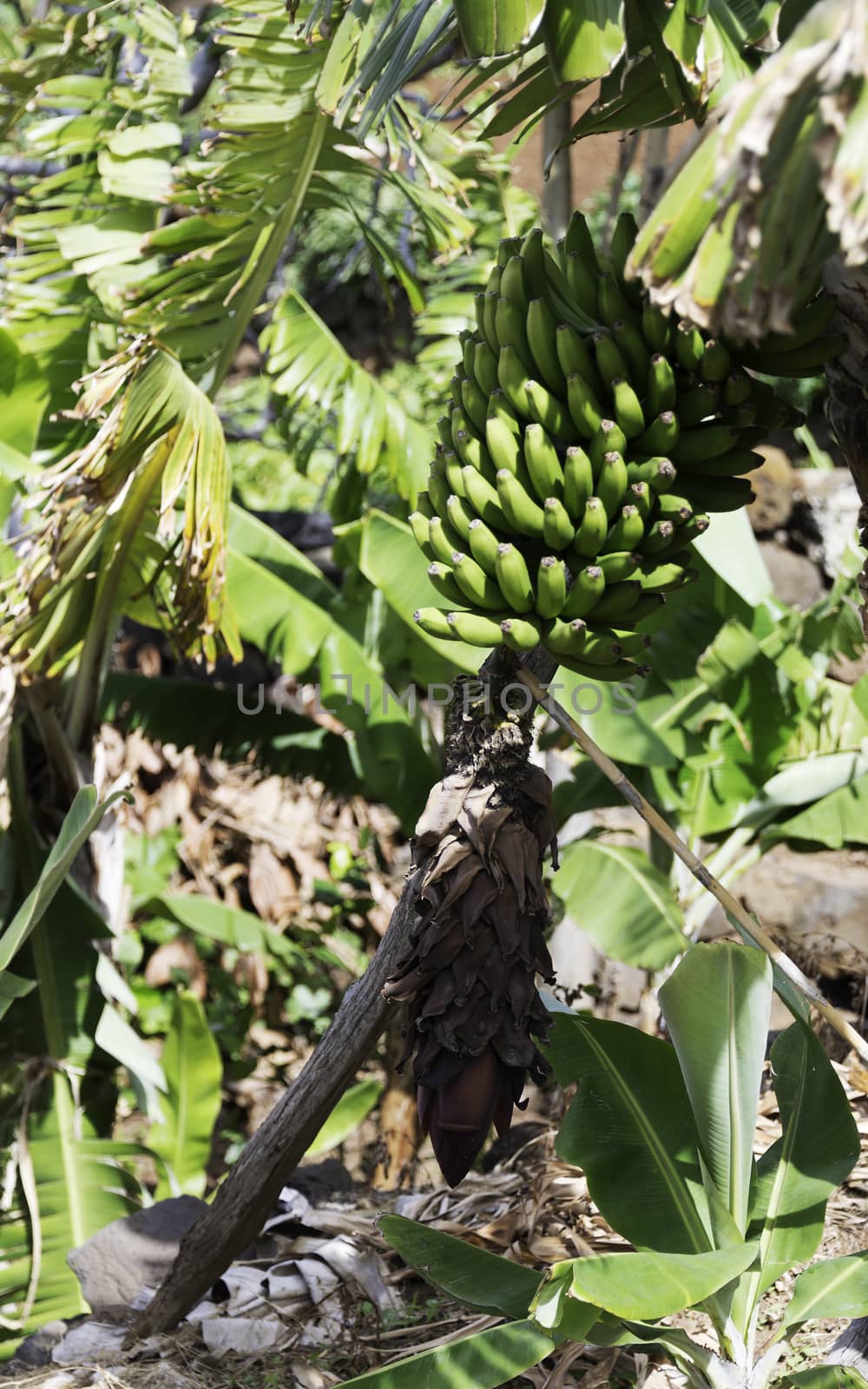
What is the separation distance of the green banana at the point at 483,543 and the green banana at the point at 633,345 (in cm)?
22

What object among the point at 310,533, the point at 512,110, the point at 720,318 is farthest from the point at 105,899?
the point at 310,533

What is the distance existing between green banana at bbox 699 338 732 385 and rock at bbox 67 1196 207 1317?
6.16 feet

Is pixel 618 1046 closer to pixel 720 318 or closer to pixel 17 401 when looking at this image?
pixel 720 318

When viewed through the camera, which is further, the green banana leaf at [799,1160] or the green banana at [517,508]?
the green banana leaf at [799,1160]

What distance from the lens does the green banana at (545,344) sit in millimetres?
1129

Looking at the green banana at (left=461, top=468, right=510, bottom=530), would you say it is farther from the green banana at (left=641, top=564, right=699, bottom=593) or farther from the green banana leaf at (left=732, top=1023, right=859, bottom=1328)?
the green banana leaf at (left=732, top=1023, right=859, bottom=1328)

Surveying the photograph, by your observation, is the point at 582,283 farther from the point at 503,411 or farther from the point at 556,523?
the point at 556,523

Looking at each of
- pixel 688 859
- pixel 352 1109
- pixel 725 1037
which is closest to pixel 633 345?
pixel 688 859

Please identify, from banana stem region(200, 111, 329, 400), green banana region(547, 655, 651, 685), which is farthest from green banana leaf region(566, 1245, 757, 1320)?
banana stem region(200, 111, 329, 400)

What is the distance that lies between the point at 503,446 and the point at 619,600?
198 millimetres

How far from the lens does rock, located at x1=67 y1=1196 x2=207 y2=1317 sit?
2105 mm

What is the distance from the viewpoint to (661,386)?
109 centimetres

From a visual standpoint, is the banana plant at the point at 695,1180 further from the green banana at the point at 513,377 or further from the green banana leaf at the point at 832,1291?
the green banana at the point at 513,377

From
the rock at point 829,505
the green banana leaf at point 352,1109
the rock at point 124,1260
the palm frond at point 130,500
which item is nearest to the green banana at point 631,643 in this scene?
the palm frond at point 130,500
